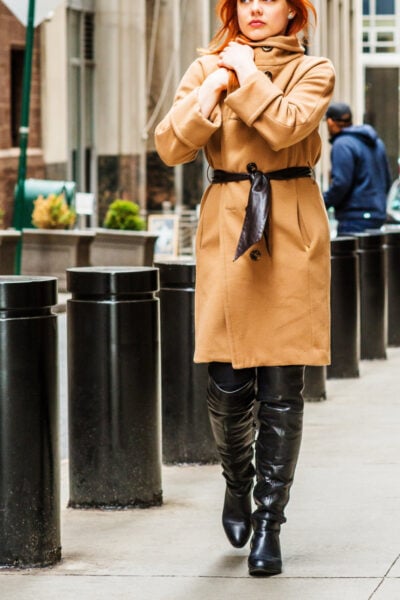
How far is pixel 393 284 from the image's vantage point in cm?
1330

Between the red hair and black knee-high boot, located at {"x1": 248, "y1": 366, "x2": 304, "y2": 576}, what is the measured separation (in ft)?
3.91

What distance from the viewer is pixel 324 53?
45.9 meters

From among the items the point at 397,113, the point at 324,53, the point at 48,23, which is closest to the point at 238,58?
the point at 48,23

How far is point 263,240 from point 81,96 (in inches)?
882

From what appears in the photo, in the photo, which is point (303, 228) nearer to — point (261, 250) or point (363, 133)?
point (261, 250)

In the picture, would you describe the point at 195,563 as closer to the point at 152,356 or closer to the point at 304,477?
the point at 152,356

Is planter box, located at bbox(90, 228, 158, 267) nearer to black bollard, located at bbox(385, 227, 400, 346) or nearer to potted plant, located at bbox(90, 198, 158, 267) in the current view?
potted plant, located at bbox(90, 198, 158, 267)

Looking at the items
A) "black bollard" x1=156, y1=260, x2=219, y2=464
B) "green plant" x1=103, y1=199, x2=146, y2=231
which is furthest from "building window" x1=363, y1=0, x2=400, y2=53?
"black bollard" x1=156, y1=260, x2=219, y2=464

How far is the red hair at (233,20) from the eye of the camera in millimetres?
5480

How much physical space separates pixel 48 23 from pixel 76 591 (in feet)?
69.4

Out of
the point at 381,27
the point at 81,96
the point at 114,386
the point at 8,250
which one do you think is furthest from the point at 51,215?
the point at 381,27

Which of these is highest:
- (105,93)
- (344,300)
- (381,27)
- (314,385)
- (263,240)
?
(381,27)

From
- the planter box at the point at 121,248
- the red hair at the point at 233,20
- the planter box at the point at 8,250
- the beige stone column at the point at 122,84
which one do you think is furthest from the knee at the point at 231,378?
the beige stone column at the point at 122,84

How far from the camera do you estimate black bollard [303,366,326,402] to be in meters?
9.66
